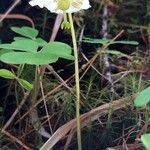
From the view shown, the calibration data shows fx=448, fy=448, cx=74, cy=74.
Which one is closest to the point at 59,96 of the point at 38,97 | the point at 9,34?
the point at 38,97

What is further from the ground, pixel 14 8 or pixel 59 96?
pixel 14 8

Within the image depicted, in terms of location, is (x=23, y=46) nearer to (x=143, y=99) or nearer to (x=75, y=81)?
(x=75, y=81)

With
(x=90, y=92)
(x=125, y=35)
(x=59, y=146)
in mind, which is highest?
(x=125, y=35)

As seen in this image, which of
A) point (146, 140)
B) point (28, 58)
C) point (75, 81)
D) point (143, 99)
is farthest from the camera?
point (75, 81)

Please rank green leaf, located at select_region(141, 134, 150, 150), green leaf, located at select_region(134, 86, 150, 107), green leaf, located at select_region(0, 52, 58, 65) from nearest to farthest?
green leaf, located at select_region(141, 134, 150, 150)
green leaf, located at select_region(134, 86, 150, 107)
green leaf, located at select_region(0, 52, 58, 65)

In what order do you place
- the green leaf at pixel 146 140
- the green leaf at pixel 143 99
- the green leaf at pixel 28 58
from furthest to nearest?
the green leaf at pixel 28 58 < the green leaf at pixel 143 99 < the green leaf at pixel 146 140

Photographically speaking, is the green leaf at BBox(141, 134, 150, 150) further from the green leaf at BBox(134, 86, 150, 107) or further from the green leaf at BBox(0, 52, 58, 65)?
the green leaf at BBox(0, 52, 58, 65)

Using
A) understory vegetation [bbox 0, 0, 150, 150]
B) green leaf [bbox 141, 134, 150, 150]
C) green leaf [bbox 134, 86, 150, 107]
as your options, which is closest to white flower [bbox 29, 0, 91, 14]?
understory vegetation [bbox 0, 0, 150, 150]

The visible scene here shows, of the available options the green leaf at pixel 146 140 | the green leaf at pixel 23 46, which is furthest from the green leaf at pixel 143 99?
the green leaf at pixel 23 46

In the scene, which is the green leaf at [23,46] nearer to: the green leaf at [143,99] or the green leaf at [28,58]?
the green leaf at [28,58]

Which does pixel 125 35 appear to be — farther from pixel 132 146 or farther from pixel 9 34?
pixel 132 146

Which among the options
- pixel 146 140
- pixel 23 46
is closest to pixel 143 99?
pixel 146 140
